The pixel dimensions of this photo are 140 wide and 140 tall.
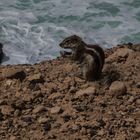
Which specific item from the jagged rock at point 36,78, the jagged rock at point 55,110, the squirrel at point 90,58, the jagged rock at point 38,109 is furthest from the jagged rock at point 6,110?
the squirrel at point 90,58

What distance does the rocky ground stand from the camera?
6.71m

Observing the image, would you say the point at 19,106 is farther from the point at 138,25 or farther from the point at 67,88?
the point at 138,25

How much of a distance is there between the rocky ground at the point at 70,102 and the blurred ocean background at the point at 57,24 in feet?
21.8

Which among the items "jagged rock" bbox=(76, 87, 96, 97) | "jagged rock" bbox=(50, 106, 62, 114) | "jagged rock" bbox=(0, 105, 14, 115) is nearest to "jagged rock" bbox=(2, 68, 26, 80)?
"jagged rock" bbox=(0, 105, 14, 115)

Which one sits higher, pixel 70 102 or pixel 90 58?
pixel 90 58

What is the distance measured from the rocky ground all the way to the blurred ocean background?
6.65 metres

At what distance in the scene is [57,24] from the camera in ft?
58.6

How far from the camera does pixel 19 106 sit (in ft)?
23.7

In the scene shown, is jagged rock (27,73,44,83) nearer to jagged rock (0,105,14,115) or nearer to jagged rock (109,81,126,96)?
jagged rock (0,105,14,115)

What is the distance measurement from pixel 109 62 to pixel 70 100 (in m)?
1.43

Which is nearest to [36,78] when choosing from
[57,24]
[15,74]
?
[15,74]

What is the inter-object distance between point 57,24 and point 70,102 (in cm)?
1072

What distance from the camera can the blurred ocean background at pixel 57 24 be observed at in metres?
15.8

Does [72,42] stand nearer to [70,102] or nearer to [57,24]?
[70,102]
